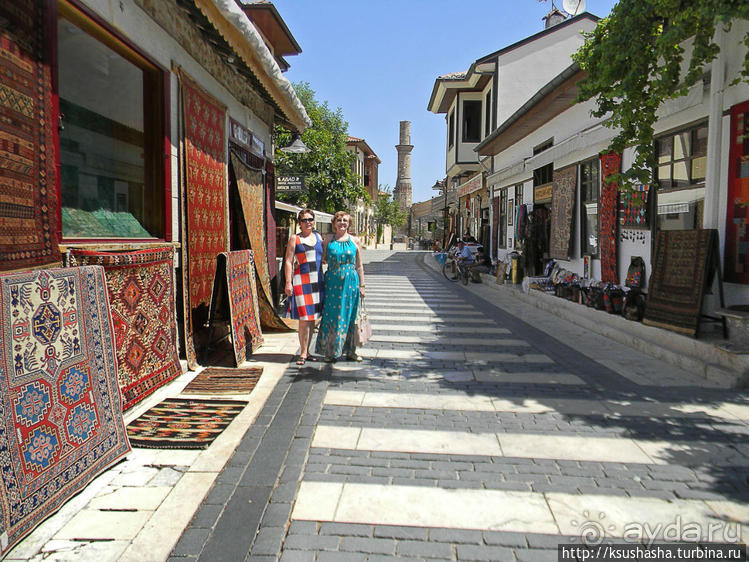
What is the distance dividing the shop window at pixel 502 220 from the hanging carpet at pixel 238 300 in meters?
11.5

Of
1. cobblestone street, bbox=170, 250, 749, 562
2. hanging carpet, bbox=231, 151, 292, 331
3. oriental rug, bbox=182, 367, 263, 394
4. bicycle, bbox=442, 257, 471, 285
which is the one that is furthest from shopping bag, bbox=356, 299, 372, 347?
bicycle, bbox=442, 257, 471, 285

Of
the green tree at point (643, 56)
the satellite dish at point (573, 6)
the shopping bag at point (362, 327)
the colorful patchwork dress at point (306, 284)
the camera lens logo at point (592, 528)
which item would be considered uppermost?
the satellite dish at point (573, 6)

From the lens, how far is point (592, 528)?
2551mm

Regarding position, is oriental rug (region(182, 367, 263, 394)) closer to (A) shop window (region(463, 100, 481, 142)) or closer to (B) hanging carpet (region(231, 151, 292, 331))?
(B) hanging carpet (region(231, 151, 292, 331))

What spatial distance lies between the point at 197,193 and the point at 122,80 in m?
1.31

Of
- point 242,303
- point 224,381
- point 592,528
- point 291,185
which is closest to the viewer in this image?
point 592,528

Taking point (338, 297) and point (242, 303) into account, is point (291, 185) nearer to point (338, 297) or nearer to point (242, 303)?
point (242, 303)

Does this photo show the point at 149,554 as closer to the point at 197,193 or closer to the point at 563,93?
the point at 197,193

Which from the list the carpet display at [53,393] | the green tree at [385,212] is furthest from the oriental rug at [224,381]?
the green tree at [385,212]

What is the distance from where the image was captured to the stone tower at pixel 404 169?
60938mm

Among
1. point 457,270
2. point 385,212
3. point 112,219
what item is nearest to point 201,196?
point 112,219

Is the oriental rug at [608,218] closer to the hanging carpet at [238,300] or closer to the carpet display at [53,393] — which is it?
the hanging carpet at [238,300]

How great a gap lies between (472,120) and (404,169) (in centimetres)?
4252

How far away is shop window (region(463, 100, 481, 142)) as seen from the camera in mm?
21344
